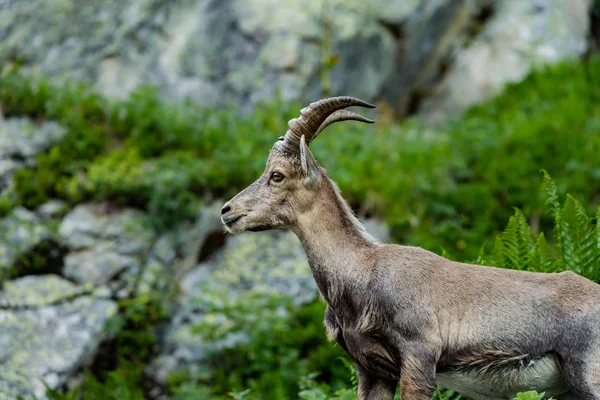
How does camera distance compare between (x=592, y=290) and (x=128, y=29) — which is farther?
(x=128, y=29)

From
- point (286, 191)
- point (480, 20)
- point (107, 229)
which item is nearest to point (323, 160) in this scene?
point (107, 229)

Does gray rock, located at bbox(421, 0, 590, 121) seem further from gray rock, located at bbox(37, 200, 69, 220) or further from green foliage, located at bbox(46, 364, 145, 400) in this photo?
green foliage, located at bbox(46, 364, 145, 400)

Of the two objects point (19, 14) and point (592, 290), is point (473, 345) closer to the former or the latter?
point (592, 290)

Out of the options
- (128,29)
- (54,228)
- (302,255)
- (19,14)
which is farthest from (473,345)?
(19,14)

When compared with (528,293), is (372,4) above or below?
below

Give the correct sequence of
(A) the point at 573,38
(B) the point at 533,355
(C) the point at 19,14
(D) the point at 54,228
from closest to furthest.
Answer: (B) the point at 533,355 → (D) the point at 54,228 → (C) the point at 19,14 → (A) the point at 573,38

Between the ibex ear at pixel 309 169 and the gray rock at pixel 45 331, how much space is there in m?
4.98

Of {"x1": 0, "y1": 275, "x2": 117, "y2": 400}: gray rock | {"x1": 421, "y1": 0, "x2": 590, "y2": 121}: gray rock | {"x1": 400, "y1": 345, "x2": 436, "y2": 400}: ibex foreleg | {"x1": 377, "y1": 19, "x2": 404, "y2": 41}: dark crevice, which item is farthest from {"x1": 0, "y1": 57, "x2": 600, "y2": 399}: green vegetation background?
{"x1": 400, "y1": 345, "x2": 436, "y2": 400}: ibex foreleg

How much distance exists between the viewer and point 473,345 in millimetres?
4891

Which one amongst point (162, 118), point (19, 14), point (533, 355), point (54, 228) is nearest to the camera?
point (533, 355)

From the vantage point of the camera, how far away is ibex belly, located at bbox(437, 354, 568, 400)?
16.0 feet

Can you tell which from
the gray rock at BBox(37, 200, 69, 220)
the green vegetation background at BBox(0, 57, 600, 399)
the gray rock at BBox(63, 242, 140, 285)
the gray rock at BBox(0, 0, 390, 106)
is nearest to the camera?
the green vegetation background at BBox(0, 57, 600, 399)

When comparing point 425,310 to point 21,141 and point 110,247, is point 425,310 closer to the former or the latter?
point 110,247

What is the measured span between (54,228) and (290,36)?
5379mm
